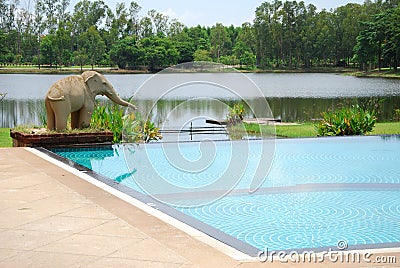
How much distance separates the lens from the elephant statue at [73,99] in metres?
9.83

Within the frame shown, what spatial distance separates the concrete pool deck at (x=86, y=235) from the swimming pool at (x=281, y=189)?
37 cm

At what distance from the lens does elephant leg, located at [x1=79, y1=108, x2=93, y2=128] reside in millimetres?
Result: 10320

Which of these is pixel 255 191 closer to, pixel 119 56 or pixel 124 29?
pixel 119 56

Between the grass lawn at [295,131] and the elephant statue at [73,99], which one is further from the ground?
the elephant statue at [73,99]

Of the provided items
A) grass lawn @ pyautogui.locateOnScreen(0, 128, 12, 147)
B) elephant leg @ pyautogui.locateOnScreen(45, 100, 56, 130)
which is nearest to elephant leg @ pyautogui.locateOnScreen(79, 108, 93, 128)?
elephant leg @ pyautogui.locateOnScreen(45, 100, 56, 130)

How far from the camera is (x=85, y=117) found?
10.4m

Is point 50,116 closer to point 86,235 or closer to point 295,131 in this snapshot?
point 86,235

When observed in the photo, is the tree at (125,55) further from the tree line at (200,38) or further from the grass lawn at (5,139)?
the grass lawn at (5,139)

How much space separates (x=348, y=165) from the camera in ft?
30.5

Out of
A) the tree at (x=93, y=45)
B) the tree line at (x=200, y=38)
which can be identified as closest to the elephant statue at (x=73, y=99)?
the tree line at (x=200, y=38)

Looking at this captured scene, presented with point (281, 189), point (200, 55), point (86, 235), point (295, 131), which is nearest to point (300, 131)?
point (295, 131)

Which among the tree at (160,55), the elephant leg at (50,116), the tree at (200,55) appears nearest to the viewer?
the elephant leg at (50,116)

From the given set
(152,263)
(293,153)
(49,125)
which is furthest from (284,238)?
(49,125)

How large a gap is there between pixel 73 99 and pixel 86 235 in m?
5.69
